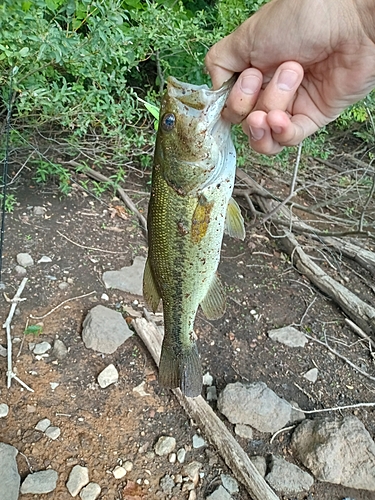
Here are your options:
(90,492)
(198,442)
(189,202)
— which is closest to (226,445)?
(198,442)

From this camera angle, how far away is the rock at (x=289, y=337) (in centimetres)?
371

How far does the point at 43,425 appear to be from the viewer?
278 cm

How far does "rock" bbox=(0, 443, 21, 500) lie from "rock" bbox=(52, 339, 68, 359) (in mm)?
654

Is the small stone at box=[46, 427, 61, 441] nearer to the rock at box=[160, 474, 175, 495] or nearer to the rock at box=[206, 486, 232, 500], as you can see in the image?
the rock at box=[160, 474, 175, 495]

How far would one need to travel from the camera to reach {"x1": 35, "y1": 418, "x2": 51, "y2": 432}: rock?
2760 mm

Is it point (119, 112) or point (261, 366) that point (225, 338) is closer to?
point (261, 366)

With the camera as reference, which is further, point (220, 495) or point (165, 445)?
point (165, 445)

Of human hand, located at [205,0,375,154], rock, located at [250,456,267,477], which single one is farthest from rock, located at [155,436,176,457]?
human hand, located at [205,0,375,154]

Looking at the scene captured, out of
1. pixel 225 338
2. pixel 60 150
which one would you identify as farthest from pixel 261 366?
pixel 60 150

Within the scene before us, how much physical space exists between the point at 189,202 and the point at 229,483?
1630 mm

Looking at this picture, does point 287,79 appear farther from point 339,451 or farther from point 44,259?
point 44,259

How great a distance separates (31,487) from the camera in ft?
8.20

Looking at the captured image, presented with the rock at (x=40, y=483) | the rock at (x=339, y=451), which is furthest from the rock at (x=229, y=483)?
the rock at (x=40, y=483)

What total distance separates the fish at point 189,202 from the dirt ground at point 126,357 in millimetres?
1081
